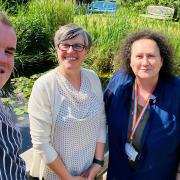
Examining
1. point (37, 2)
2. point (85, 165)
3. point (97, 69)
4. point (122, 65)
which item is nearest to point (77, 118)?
point (85, 165)

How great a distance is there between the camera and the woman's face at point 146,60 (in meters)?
2.26

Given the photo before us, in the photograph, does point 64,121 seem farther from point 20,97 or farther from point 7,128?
point 20,97

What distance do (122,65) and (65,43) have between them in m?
0.50

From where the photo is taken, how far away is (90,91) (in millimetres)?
2314

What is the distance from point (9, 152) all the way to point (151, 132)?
1.02 meters

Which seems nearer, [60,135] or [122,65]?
[60,135]

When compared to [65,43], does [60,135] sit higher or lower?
lower

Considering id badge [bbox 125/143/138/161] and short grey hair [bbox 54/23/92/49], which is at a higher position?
short grey hair [bbox 54/23/92/49]

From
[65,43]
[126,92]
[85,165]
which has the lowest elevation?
[85,165]

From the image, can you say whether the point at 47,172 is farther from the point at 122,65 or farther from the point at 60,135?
the point at 122,65

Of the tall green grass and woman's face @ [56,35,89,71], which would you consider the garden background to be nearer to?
the tall green grass

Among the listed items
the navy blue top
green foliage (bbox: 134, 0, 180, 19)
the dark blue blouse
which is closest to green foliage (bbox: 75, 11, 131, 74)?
the navy blue top

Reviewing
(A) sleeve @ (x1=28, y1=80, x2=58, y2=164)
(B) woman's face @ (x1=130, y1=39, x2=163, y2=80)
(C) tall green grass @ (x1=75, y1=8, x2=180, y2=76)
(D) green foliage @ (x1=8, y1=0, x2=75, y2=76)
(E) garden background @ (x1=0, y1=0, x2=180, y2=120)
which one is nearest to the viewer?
(A) sleeve @ (x1=28, y1=80, x2=58, y2=164)

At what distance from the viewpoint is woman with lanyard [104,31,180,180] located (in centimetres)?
227
